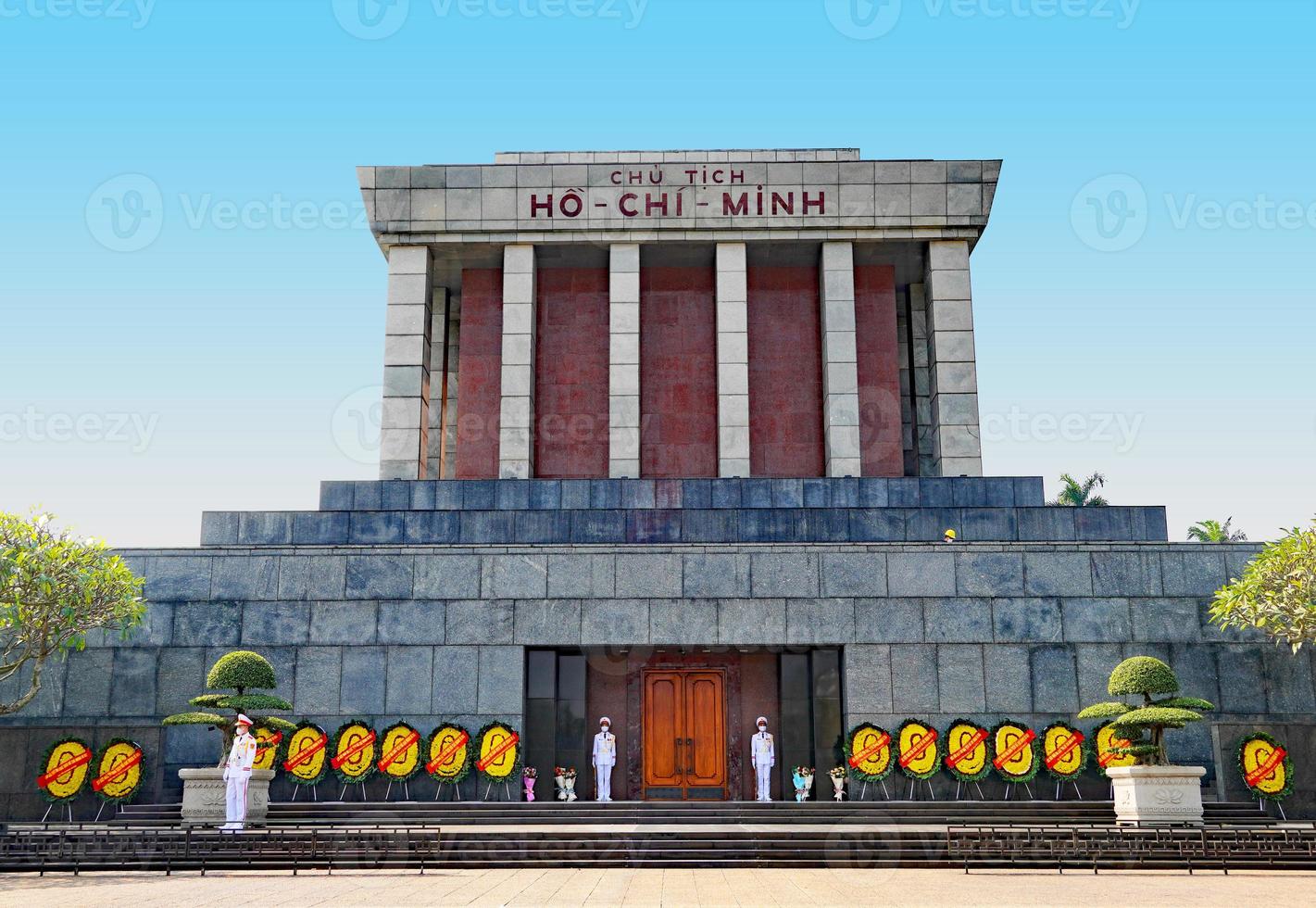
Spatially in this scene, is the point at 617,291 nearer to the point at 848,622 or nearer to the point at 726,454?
the point at 726,454

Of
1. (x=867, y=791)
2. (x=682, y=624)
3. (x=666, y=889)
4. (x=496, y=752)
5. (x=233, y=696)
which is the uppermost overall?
(x=682, y=624)

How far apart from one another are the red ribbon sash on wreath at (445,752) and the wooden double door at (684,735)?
13.8ft

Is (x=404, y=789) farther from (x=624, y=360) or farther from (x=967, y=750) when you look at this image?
(x=624, y=360)

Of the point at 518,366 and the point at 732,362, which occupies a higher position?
the point at 732,362

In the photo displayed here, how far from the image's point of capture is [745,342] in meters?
35.2

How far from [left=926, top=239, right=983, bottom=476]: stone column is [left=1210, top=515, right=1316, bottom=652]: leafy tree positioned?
377 inches

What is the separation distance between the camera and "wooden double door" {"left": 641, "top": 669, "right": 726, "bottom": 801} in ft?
93.2

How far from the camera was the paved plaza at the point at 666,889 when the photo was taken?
15.5 m

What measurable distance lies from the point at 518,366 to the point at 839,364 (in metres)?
8.66

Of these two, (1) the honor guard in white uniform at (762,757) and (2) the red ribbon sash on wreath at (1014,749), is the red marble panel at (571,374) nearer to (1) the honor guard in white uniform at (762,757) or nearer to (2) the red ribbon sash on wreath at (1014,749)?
(1) the honor guard in white uniform at (762,757)

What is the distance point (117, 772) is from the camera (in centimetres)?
2508

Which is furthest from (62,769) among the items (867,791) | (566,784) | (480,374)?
(867,791)

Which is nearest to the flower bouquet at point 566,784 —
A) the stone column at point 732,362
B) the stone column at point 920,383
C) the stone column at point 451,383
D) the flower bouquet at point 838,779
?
the flower bouquet at point 838,779

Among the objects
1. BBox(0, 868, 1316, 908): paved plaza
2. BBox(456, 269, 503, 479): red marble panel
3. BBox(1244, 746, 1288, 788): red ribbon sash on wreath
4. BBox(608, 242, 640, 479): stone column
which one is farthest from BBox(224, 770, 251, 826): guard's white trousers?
BBox(1244, 746, 1288, 788): red ribbon sash on wreath
